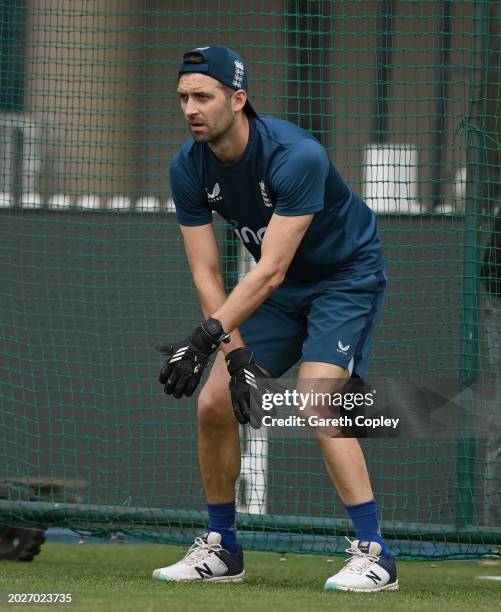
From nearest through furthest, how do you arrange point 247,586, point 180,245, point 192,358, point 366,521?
point 192,358 < point 366,521 < point 247,586 < point 180,245

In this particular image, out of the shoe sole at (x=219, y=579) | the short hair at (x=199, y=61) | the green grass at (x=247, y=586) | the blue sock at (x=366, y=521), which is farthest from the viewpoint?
the shoe sole at (x=219, y=579)

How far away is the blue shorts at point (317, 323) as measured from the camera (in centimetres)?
462

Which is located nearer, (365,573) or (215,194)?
(365,573)

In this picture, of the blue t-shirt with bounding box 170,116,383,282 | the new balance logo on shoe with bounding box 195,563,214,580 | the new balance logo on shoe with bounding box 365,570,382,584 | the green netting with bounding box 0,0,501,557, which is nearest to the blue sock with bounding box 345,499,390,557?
the new balance logo on shoe with bounding box 365,570,382,584

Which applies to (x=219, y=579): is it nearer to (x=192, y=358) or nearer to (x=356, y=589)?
(x=356, y=589)

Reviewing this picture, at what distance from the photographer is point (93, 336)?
22.1 ft

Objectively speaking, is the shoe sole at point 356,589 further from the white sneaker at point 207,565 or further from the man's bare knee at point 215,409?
the man's bare knee at point 215,409

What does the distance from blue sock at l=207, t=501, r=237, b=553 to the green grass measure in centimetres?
17

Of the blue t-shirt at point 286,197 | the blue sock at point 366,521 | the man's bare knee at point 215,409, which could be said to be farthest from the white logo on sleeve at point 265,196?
the blue sock at point 366,521

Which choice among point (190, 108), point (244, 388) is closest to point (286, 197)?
point (190, 108)

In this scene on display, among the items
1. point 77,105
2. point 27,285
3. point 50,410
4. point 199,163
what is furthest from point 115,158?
point 199,163

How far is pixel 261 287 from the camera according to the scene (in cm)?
438

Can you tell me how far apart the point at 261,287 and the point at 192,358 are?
33 centimetres

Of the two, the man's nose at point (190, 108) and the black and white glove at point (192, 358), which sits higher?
the man's nose at point (190, 108)
